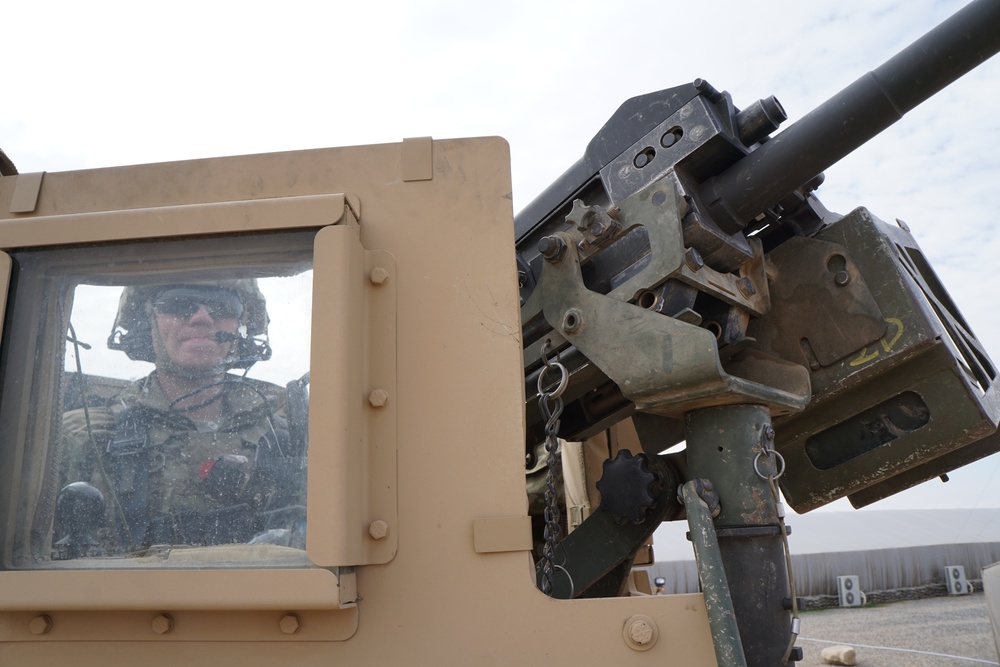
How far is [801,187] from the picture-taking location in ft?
9.01

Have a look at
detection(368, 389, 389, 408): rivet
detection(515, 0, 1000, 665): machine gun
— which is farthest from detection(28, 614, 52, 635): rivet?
detection(515, 0, 1000, 665): machine gun

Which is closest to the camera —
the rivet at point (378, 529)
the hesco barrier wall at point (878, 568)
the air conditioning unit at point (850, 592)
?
the rivet at point (378, 529)

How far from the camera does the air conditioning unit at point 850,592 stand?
1295 cm

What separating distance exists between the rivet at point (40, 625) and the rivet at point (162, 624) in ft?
0.87

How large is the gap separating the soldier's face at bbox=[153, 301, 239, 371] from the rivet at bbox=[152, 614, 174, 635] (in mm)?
576

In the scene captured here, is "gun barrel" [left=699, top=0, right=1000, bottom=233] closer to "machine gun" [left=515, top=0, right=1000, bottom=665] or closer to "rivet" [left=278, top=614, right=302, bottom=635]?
"machine gun" [left=515, top=0, right=1000, bottom=665]

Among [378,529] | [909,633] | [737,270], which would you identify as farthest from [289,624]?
[909,633]

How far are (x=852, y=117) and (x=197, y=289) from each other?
6.37 feet

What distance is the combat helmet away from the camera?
6.42 ft

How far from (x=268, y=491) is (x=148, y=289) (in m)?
0.61

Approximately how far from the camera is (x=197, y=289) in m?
2.01

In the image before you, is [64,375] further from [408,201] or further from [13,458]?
[408,201]

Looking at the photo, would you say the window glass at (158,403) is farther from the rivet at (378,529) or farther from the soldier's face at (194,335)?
the rivet at (378,529)

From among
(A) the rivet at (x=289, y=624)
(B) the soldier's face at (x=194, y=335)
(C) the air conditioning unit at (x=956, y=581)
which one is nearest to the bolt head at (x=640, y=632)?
(A) the rivet at (x=289, y=624)
